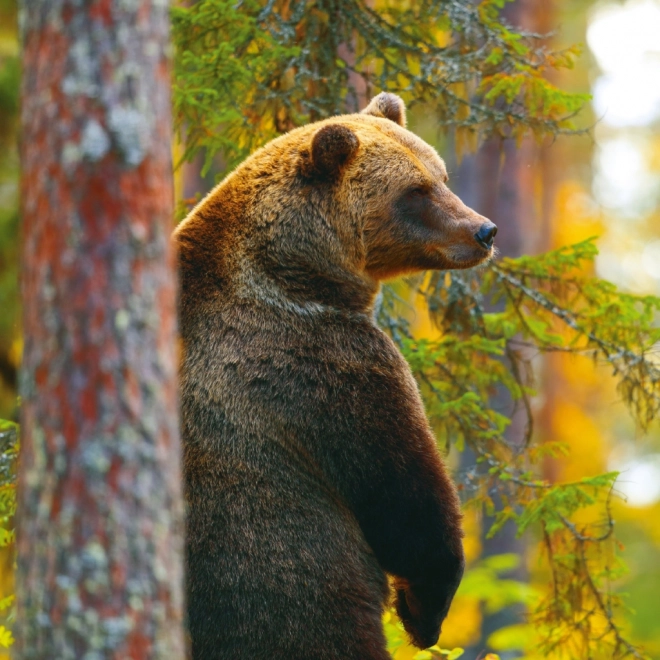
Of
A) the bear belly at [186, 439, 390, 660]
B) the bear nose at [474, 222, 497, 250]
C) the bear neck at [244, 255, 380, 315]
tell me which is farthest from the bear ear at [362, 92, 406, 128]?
the bear belly at [186, 439, 390, 660]

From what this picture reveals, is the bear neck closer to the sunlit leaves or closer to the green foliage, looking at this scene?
the sunlit leaves

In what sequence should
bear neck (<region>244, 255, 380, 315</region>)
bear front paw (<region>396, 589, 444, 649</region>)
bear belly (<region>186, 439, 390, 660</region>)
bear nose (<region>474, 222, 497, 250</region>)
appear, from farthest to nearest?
bear nose (<region>474, 222, 497, 250</region>), bear front paw (<region>396, 589, 444, 649</region>), bear neck (<region>244, 255, 380, 315</region>), bear belly (<region>186, 439, 390, 660</region>)

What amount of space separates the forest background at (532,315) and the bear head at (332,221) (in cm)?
144

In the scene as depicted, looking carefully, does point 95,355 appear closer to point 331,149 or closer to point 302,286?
point 302,286

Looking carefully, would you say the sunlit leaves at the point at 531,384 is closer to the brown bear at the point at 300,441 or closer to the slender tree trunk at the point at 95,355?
the brown bear at the point at 300,441

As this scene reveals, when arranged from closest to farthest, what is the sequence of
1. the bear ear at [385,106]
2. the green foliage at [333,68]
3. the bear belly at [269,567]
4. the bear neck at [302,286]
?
the bear belly at [269,567]
the bear neck at [302,286]
the bear ear at [385,106]
the green foliage at [333,68]

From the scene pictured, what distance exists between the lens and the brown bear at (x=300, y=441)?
420cm

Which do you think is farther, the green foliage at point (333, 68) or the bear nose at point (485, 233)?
the green foliage at point (333, 68)

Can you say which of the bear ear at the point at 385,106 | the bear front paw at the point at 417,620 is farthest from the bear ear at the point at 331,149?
the bear front paw at the point at 417,620

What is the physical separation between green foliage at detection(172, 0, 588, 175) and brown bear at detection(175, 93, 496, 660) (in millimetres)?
1779

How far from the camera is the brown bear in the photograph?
4.20 meters

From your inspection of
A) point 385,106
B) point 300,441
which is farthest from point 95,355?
point 385,106

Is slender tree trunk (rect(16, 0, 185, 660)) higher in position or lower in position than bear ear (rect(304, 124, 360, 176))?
lower

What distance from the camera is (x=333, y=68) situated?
23.0ft
